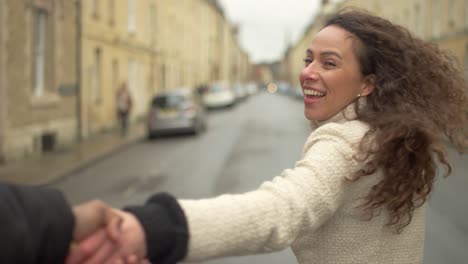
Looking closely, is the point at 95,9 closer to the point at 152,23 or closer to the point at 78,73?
the point at 78,73

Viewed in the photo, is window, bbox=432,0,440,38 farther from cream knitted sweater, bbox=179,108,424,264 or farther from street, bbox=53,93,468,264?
cream knitted sweater, bbox=179,108,424,264

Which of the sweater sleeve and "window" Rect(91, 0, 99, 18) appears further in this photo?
"window" Rect(91, 0, 99, 18)

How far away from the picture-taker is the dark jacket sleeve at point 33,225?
3.33 ft

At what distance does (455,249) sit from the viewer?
624 cm

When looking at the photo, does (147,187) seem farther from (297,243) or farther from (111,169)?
(297,243)

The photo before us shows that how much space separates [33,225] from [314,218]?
76cm

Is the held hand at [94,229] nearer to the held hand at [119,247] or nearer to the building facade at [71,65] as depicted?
the held hand at [119,247]

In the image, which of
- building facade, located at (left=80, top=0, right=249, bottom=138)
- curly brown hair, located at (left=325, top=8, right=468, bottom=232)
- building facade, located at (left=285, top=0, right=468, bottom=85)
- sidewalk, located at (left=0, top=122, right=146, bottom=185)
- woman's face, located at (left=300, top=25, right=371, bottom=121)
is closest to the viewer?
curly brown hair, located at (left=325, top=8, right=468, bottom=232)

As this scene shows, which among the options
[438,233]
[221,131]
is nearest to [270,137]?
[221,131]

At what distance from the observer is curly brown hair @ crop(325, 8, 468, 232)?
5.57ft

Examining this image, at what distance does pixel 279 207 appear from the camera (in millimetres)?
1458

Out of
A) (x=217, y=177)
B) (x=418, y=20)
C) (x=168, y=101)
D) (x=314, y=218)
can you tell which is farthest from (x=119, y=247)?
(x=418, y=20)

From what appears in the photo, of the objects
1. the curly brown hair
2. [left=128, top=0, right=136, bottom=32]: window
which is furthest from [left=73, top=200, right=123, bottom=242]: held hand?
[left=128, top=0, right=136, bottom=32]: window

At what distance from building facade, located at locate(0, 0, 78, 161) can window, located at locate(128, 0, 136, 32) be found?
8.49m
